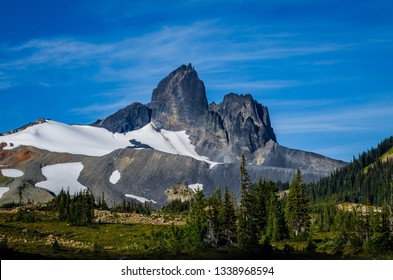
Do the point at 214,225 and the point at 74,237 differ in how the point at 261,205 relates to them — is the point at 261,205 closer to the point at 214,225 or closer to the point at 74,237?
the point at 214,225

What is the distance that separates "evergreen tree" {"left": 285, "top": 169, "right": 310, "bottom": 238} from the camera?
5084 inches

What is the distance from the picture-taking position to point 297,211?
12962 cm

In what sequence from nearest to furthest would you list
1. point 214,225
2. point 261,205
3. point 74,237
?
point 214,225 → point 74,237 → point 261,205

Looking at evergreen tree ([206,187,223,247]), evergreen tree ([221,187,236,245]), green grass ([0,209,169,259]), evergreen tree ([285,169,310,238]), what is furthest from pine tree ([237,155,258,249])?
evergreen tree ([285,169,310,238])

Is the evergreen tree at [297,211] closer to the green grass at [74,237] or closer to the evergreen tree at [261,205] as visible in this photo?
the evergreen tree at [261,205]

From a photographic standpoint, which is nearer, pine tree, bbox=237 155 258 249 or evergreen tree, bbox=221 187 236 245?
pine tree, bbox=237 155 258 249

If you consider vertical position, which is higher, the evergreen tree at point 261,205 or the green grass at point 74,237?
the evergreen tree at point 261,205

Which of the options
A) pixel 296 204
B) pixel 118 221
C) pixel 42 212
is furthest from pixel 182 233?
pixel 42 212

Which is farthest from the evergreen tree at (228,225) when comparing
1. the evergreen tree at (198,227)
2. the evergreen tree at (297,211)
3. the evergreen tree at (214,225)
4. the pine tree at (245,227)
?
the evergreen tree at (297,211)

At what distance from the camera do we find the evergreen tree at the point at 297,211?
129125 millimetres

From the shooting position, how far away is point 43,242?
110000 mm

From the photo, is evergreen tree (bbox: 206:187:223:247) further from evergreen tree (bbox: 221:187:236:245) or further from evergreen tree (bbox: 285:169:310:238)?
evergreen tree (bbox: 285:169:310:238)

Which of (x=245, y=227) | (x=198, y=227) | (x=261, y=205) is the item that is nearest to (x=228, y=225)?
(x=245, y=227)
